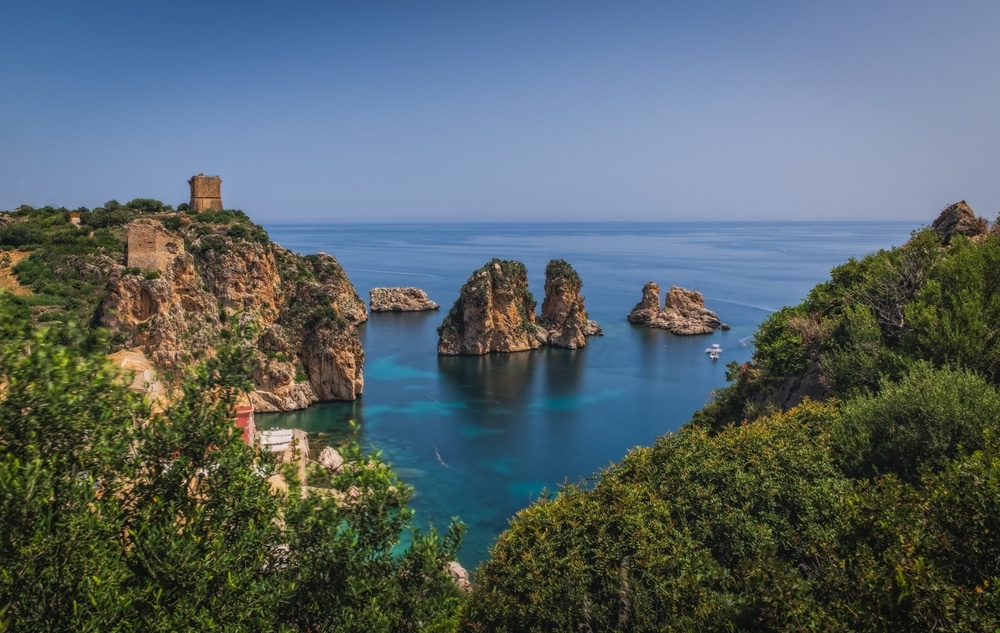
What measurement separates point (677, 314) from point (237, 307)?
4559 centimetres

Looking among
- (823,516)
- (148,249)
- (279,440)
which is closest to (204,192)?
(148,249)

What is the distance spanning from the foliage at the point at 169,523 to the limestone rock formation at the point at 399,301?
226 ft

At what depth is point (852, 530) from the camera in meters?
7.52

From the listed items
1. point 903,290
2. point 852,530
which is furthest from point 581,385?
point 852,530

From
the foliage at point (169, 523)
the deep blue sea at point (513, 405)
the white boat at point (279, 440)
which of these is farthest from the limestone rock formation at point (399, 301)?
the foliage at point (169, 523)

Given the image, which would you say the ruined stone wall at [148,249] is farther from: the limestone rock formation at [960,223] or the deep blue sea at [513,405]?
the limestone rock formation at [960,223]

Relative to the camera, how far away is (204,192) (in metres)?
51.9

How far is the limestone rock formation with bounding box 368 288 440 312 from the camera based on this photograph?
75500 millimetres

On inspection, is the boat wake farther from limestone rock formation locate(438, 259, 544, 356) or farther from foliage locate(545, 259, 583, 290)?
limestone rock formation locate(438, 259, 544, 356)

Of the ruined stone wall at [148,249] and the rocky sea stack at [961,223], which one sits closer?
the rocky sea stack at [961,223]

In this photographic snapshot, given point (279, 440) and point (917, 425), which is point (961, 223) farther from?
point (279, 440)

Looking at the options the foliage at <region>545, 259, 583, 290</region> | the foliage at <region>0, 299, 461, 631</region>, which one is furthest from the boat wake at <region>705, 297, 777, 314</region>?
the foliage at <region>0, 299, 461, 631</region>

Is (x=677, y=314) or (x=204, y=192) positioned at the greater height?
(x=204, y=192)

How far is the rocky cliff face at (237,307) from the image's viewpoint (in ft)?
94.3
